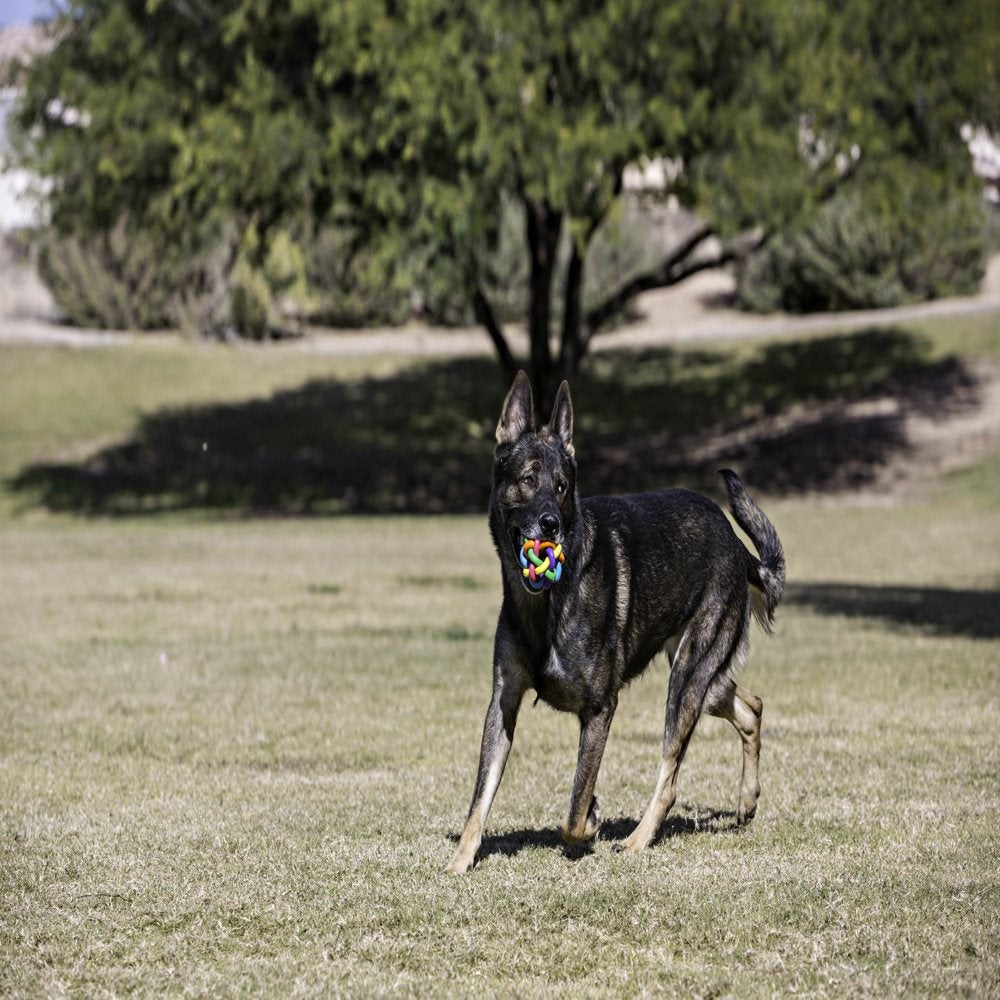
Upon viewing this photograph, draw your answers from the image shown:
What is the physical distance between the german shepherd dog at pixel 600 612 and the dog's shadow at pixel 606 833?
14 centimetres

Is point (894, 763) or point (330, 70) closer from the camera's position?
point (894, 763)

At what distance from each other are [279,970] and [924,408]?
3146 centimetres

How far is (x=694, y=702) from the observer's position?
272 inches

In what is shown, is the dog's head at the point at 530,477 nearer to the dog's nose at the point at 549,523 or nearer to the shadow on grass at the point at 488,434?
the dog's nose at the point at 549,523

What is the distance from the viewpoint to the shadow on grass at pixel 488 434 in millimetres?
31188

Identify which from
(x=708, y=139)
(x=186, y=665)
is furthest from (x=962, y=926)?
(x=708, y=139)

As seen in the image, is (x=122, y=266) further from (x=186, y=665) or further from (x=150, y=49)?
(x=186, y=665)

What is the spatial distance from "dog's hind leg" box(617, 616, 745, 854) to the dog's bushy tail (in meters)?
0.36

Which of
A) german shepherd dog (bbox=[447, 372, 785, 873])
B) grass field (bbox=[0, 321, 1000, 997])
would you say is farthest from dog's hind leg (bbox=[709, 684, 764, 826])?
grass field (bbox=[0, 321, 1000, 997])

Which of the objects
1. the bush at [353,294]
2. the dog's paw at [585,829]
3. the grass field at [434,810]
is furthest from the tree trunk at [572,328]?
the dog's paw at [585,829]

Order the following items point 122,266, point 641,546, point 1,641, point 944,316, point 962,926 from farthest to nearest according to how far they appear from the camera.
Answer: point 122,266, point 944,316, point 1,641, point 641,546, point 962,926

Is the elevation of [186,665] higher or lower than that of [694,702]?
lower

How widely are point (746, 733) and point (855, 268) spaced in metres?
38.6

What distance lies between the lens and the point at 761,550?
24.9 feet
